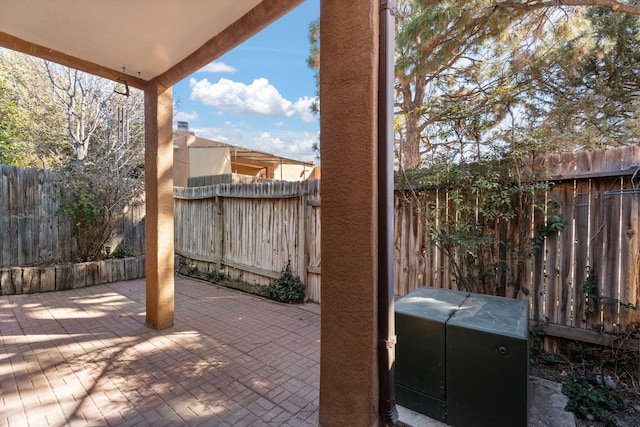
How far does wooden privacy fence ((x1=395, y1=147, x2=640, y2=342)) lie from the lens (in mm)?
2566

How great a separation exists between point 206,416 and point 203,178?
260 inches

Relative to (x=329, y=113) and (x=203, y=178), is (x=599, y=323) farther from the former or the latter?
(x=203, y=178)

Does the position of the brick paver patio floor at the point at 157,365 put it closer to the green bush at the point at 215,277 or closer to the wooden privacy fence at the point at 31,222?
the wooden privacy fence at the point at 31,222

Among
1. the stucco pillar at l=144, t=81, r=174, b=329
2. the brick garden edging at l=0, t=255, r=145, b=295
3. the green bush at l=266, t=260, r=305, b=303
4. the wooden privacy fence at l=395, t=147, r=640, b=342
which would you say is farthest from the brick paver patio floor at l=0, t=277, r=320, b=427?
the wooden privacy fence at l=395, t=147, r=640, b=342

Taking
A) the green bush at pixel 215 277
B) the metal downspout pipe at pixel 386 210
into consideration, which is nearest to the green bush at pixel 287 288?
the green bush at pixel 215 277

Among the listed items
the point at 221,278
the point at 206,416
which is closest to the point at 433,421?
the point at 206,416

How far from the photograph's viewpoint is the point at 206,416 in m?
2.21

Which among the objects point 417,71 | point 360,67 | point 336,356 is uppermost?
point 417,71

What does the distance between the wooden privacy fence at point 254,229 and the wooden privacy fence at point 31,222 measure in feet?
7.66

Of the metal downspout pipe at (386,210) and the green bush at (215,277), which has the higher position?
the metal downspout pipe at (386,210)

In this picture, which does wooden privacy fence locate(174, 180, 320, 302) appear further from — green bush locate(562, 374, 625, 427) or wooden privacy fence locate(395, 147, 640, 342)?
green bush locate(562, 374, 625, 427)

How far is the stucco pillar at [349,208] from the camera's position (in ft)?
5.09

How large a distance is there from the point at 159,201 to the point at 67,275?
3.64 m

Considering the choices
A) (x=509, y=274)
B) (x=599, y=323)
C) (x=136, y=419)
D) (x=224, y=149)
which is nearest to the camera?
(x=136, y=419)
